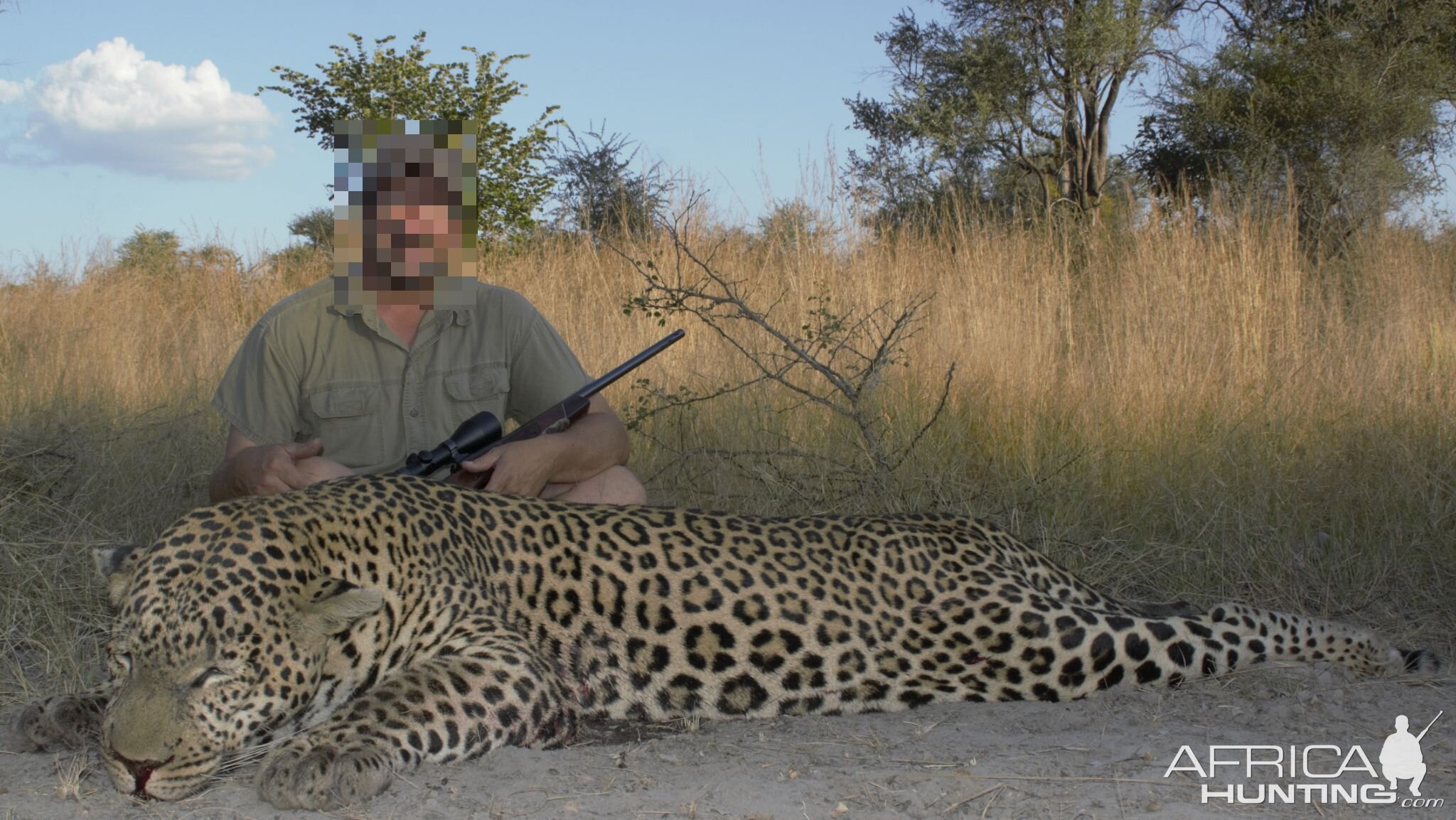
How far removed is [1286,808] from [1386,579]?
2728mm

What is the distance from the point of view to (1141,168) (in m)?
16.3

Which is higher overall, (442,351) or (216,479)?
(442,351)

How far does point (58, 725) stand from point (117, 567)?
0.55 m

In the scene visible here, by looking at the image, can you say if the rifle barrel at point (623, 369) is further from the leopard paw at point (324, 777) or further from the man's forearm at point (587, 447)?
the leopard paw at point (324, 777)

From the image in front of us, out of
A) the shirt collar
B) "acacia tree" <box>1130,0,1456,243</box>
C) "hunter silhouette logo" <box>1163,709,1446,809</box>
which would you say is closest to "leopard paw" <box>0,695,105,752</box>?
the shirt collar

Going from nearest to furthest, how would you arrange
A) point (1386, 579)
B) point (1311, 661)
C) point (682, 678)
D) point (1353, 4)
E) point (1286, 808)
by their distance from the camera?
1. point (1286, 808)
2. point (682, 678)
3. point (1311, 661)
4. point (1386, 579)
5. point (1353, 4)

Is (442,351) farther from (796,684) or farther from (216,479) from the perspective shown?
(796,684)

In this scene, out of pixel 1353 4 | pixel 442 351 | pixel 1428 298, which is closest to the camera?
pixel 442 351

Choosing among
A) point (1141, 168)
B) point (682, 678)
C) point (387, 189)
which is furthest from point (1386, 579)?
point (1141, 168)

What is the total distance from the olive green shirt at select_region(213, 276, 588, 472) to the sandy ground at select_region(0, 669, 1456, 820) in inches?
62.3

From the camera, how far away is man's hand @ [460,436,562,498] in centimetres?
445

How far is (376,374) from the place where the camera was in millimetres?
4809

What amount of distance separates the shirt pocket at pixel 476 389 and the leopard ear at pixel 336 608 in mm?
1677

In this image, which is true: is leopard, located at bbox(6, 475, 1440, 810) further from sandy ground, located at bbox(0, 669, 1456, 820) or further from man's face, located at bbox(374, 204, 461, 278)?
man's face, located at bbox(374, 204, 461, 278)
